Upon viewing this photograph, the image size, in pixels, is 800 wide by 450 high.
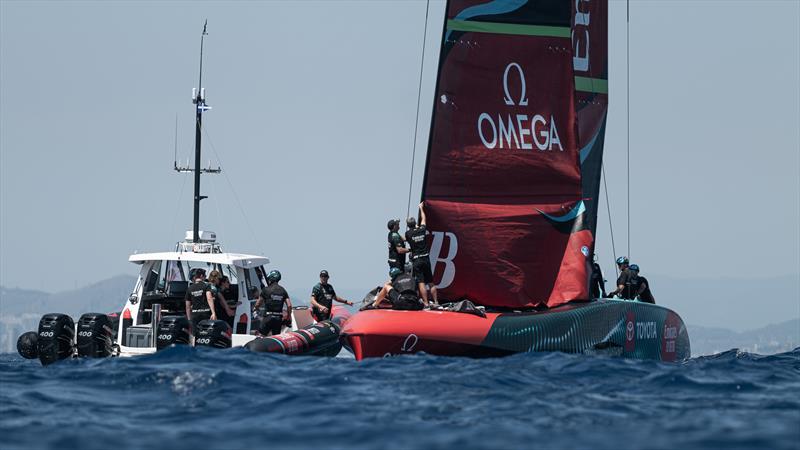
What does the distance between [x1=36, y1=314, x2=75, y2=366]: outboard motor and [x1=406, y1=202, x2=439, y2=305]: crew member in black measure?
619 centimetres

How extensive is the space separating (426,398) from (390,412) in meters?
1.14

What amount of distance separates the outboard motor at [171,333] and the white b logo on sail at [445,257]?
14.7 feet

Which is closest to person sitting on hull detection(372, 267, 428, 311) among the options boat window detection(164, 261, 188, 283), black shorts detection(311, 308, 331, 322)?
black shorts detection(311, 308, 331, 322)

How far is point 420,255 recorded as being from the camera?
67.8ft

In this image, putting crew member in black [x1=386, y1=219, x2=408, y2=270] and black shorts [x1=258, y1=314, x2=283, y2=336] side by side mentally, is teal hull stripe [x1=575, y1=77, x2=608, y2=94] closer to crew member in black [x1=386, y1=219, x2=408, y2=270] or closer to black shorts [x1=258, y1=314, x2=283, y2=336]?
crew member in black [x1=386, y1=219, x2=408, y2=270]

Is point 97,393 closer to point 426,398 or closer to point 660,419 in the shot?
point 426,398

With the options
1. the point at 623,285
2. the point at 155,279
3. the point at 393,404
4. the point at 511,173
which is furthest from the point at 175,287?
the point at 393,404

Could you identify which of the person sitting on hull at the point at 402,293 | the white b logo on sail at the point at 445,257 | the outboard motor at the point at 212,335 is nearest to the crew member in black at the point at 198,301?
the outboard motor at the point at 212,335

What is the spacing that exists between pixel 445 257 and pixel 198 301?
439cm

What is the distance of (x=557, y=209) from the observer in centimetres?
2166

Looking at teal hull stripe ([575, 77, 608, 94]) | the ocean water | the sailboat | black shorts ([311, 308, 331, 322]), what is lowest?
the ocean water

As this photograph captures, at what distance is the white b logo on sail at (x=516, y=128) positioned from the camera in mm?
21203

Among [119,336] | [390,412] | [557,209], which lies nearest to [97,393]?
[390,412]

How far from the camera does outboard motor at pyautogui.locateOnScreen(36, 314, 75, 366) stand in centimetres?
2047
